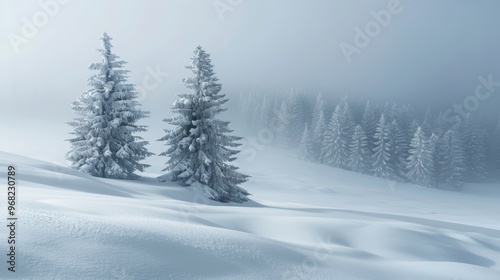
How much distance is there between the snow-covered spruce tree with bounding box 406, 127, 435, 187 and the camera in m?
59.6

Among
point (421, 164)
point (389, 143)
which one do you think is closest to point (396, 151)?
point (389, 143)

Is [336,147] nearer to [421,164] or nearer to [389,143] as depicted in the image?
[389,143]

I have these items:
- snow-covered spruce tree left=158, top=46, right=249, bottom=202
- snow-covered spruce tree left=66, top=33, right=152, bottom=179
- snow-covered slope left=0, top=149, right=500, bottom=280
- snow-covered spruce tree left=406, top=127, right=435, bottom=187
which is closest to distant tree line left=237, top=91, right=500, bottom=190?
snow-covered spruce tree left=406, top=127, right=435, bottom=187

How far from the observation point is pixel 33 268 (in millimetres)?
3441

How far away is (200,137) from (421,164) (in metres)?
51.9

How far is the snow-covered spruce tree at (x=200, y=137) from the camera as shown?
62.6 feet

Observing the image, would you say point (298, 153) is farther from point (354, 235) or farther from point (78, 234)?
point (78, 234)

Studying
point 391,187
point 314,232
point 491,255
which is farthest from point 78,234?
point 391,187

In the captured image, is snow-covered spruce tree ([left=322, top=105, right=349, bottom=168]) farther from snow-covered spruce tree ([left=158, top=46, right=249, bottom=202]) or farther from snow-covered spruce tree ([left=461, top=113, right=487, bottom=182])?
snow-covered spruce tree ([left=158, top=46, right=249, bottom=202])

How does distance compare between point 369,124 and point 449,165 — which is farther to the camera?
point 369,124

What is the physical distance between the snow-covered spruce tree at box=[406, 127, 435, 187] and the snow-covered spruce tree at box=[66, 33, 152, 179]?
5248cm

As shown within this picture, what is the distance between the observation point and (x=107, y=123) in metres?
19.4

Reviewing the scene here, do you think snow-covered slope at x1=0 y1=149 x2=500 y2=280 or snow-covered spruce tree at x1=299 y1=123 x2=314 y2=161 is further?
snow-covered spruce tree at x1=299 y1=123 x2=314 y2=161

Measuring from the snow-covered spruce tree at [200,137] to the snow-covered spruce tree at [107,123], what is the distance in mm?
2073
